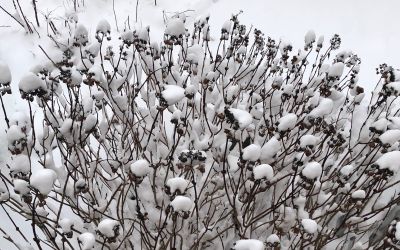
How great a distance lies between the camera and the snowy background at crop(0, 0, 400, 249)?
15.4 ft

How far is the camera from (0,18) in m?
4.91

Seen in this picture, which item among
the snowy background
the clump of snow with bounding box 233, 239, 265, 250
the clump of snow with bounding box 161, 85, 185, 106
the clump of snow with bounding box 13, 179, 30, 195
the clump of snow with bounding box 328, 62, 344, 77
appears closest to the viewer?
the clump of snow with bounding box 233, 239, 265, 250

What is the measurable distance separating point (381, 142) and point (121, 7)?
14.4ft

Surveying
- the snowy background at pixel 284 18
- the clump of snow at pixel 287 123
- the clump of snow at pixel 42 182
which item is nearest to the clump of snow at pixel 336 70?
the clump of snow at pixel 287 123

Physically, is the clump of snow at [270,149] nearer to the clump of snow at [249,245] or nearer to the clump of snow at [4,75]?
the clump of snow at [249,245]

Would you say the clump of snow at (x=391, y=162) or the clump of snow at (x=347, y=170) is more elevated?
the clump of snow at (x=347, y=170)

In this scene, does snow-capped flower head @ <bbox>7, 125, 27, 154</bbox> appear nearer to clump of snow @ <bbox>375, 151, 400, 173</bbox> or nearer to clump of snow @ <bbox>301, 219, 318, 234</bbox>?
clump of snow @ <bbox>301, 219, 318, 234</bbox>

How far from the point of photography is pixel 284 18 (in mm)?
5168

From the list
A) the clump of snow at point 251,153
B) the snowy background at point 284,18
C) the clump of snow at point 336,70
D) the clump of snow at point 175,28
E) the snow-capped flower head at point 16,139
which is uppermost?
the snowy background at point 284,18

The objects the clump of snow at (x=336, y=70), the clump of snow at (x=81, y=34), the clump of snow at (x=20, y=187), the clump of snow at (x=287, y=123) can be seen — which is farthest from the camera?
the clump of snow at (x=81, y=34)

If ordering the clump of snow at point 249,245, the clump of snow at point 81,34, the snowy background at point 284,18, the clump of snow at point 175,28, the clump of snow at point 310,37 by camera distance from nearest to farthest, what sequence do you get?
the clump of snow at point 249,245 → the clump of snow at point 175,28 → the clump of snow at point 81,34 → the clump of snow at point 310,37 → the snowy background at point 284,18

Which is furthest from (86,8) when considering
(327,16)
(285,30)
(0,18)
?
(327,16)

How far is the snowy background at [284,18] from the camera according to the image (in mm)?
4680

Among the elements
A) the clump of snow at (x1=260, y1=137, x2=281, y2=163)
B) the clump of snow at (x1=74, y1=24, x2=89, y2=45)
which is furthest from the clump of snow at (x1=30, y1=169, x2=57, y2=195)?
the clump of snow at (x1=74, y1=24, x2=89, y2=45)
